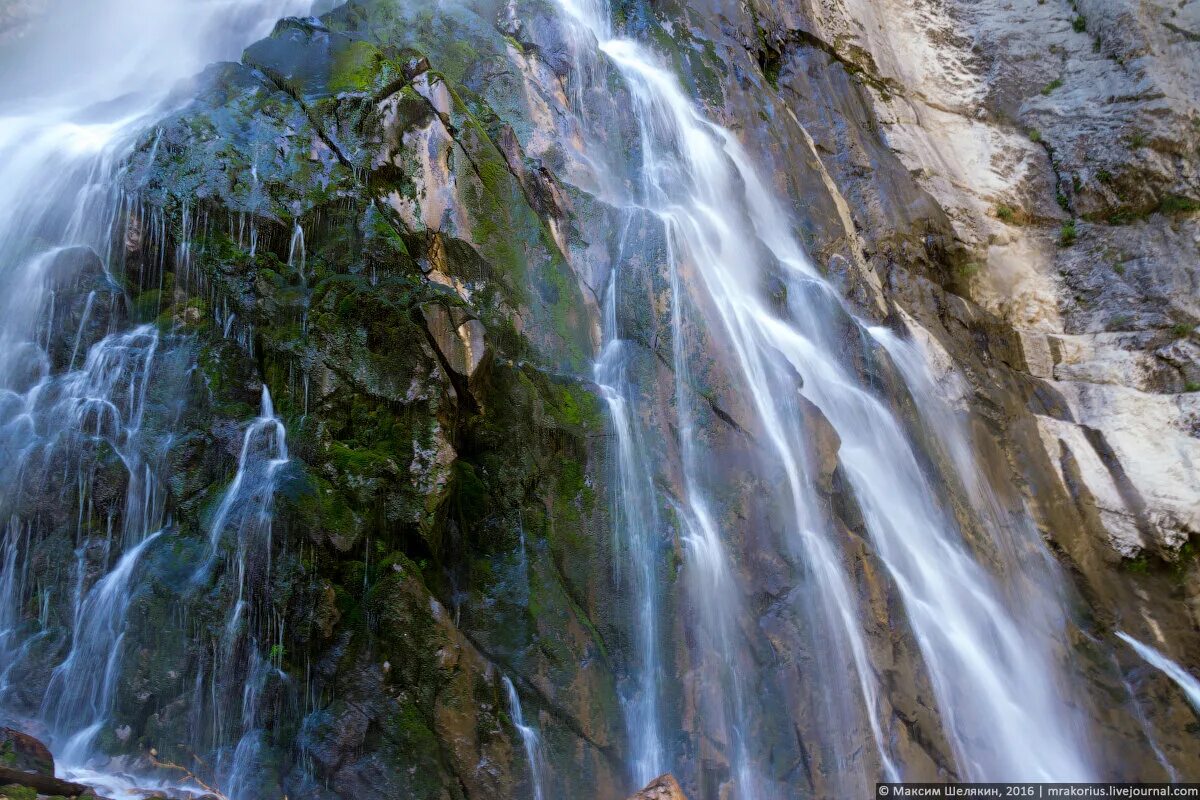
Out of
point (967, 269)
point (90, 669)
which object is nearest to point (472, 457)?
point (90, 669)

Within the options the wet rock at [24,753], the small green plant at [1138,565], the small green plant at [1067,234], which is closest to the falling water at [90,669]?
the wet rock at [24,753]

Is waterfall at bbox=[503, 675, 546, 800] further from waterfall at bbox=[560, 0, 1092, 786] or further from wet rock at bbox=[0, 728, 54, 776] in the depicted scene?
wet rock at bbox=[0, 728, 54, 776]

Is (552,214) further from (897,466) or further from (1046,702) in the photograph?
(1046,702)

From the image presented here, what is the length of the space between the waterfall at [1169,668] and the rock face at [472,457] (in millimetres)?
223

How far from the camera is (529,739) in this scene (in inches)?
276

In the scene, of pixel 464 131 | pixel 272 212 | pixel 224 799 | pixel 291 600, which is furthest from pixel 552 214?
pixel 224 799

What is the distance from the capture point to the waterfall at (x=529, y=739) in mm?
6852

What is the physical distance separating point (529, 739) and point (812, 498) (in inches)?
169

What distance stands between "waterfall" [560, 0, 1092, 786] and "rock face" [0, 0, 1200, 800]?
0.60ft

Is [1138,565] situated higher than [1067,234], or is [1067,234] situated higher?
[1067,234]

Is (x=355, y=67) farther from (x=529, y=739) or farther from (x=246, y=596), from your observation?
(x=529, y=739)

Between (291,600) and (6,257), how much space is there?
5.31 m

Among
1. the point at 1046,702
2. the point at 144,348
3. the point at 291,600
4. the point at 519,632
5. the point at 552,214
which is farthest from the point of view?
the point at 552,214

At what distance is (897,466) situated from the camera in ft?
36.2
